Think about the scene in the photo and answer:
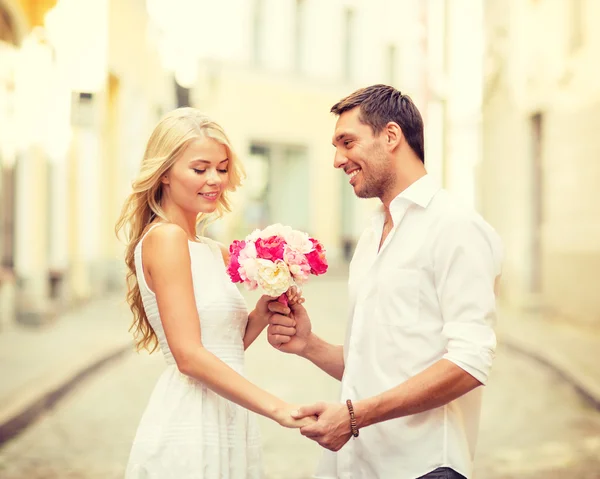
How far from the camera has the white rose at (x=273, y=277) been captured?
192cm

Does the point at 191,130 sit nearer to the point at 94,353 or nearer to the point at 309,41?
the point at 94,353

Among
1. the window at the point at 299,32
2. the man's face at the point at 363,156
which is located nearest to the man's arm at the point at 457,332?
the man's face at the point at 363,156

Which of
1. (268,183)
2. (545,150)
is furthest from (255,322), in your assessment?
(268,183)

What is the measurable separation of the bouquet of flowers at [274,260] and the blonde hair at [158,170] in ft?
0.59

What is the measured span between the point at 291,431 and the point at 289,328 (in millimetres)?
3594

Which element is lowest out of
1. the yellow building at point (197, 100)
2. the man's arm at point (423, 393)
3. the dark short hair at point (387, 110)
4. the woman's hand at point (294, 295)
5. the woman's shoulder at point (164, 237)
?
the man's arm at point (423, 393)

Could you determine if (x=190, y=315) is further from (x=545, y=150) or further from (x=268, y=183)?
(x=268, y=183)

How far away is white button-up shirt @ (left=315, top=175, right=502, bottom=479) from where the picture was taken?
5.69 ft

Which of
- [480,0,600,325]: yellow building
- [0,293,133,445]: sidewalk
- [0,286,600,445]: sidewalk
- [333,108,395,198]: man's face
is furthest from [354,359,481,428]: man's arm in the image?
[480,0,600,325]: yellow building

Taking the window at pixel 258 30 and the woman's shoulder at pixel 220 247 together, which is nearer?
the woman's shoulder at pixel 220 247

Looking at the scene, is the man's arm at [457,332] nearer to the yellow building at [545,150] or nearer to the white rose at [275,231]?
the white rose at [275,231]

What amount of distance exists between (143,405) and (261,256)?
14.6ft

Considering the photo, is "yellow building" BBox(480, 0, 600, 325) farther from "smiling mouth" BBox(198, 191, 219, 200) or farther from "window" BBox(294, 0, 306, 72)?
"smiling mouth" BBox(198, 191, 219, 200)

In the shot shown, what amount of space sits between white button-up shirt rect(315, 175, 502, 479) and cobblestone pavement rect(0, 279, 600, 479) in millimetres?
2753
